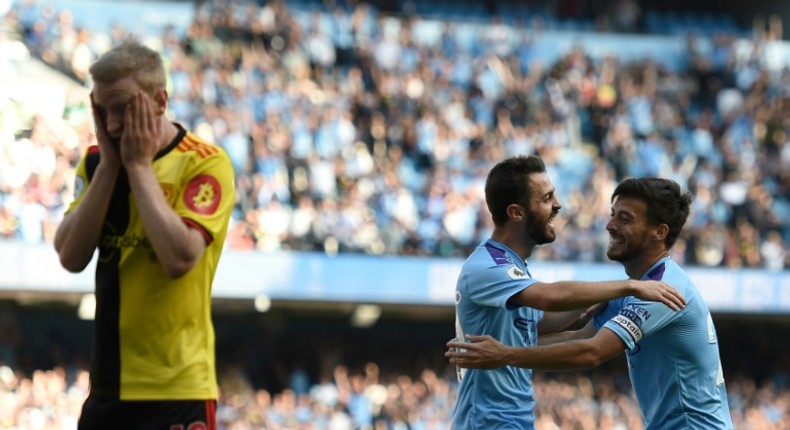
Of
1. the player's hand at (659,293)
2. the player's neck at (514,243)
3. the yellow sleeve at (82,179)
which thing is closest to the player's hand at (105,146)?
the yellow sleeve at (82,179)

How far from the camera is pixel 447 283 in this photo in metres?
20.5

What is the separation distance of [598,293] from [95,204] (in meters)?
2.11

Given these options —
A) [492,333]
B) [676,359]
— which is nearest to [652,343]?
[676,359]

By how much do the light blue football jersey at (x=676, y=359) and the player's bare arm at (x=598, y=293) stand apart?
0.73 ft

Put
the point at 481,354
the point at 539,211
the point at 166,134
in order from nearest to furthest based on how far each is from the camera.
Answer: the point at 166,134 < the point at 481,354 < the point at 539,211

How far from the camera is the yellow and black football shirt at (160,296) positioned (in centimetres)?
426

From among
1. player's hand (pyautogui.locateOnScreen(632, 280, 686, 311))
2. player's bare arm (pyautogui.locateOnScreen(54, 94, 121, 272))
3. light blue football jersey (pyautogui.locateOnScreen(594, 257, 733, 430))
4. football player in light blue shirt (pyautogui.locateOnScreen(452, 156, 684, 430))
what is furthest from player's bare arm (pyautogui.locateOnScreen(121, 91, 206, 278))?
light blue football jersey (pyautogui.locateOnScreen(594, 257, 733, 430))

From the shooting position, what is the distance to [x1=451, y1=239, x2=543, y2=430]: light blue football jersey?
572cm

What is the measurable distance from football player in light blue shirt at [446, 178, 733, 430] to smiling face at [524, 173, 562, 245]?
0.32 m

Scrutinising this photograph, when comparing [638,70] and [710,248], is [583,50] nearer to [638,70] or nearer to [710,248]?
[638,70]

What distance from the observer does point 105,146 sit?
13.9 feet

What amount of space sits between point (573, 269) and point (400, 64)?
533 cm

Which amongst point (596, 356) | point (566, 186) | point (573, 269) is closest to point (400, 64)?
point (566, 186)

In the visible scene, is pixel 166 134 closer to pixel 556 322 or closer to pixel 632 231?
pixel 632 231
